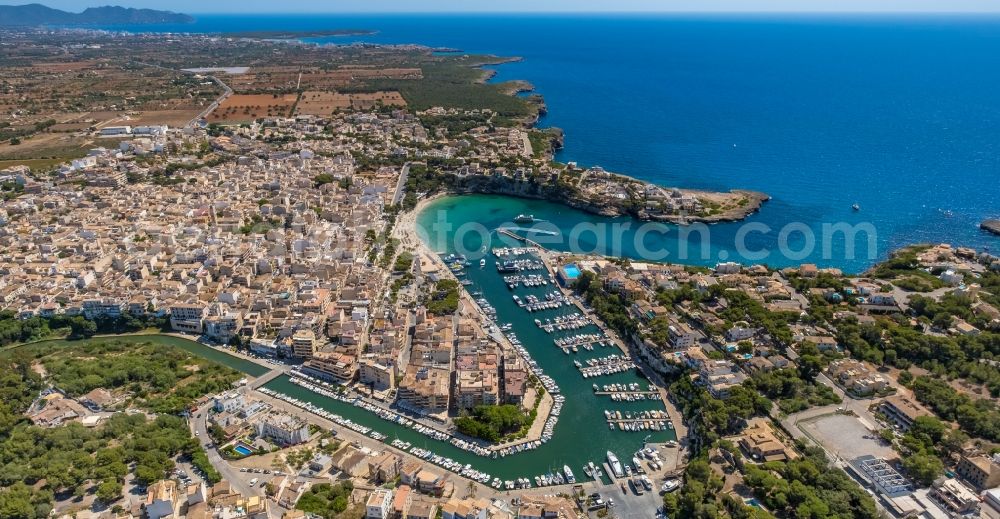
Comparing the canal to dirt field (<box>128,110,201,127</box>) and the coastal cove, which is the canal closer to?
the coastal cove

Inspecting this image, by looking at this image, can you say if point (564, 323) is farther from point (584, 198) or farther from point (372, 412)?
point (584, 198)

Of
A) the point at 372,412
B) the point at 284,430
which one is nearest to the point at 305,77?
the point at 372,412

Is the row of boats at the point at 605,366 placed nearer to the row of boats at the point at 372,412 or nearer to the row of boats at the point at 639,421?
the row of boats at the point at 639,421


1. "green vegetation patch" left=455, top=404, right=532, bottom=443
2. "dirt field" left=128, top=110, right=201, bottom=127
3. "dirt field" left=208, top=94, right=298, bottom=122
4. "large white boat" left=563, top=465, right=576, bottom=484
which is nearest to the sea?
"green vegetation patch" left=455, top=404, right=532, bottom=443

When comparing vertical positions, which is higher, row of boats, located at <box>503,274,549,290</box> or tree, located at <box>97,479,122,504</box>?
row of boats, located at <box>503,274,549,290</box>

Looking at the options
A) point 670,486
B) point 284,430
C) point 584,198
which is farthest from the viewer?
point 584,198

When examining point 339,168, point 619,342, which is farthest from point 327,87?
point 619,342

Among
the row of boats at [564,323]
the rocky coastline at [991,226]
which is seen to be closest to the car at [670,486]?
the row of boats at [564,323]
